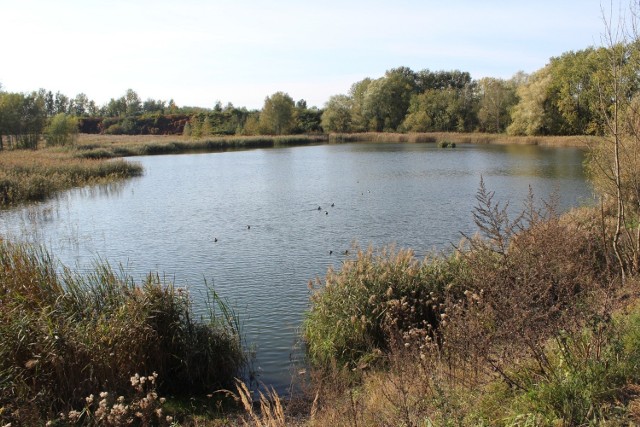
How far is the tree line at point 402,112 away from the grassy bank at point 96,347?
36088 millimetres

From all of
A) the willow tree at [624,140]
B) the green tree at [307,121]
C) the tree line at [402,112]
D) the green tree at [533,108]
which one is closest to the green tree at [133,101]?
the tree line at [402,112]

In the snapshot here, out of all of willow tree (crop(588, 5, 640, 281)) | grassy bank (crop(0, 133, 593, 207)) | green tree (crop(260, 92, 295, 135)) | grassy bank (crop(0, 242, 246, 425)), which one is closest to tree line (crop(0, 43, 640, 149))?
green tree (crop(260, 92, 295, 135))

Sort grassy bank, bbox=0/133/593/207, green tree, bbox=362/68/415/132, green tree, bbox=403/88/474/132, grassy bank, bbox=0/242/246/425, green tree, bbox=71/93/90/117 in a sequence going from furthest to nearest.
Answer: green tree, bbox=71/93/90/117, green tree, bbox=362/68/415/132, green tree, bbox=403/88/474/132, grassy bank, bbox=0/133/593/207, grassy bank, bbox=0/242/246/425

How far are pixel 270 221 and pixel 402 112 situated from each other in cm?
7566

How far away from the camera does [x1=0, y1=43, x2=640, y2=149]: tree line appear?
59.3 m

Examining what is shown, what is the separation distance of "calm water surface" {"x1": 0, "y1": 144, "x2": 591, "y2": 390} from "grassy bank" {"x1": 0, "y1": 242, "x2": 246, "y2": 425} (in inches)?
45.5

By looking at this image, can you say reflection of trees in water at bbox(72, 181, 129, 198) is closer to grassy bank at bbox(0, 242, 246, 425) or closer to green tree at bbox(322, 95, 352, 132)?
grassy bank at bbox(0, 242, 246, 425)

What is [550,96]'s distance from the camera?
213 ft

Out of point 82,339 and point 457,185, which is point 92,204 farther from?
point 82,339

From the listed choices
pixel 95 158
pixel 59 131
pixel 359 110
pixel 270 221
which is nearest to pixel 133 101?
pixel 359 110

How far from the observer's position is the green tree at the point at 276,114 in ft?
311

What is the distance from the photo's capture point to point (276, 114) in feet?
312

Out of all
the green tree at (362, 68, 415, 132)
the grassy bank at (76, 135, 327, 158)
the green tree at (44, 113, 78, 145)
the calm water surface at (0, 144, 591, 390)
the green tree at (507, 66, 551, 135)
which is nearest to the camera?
the calm water surface at (0, 144, 591, 390)

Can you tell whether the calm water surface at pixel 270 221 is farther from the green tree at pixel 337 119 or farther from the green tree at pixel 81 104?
the green tree at pixel 81 104
